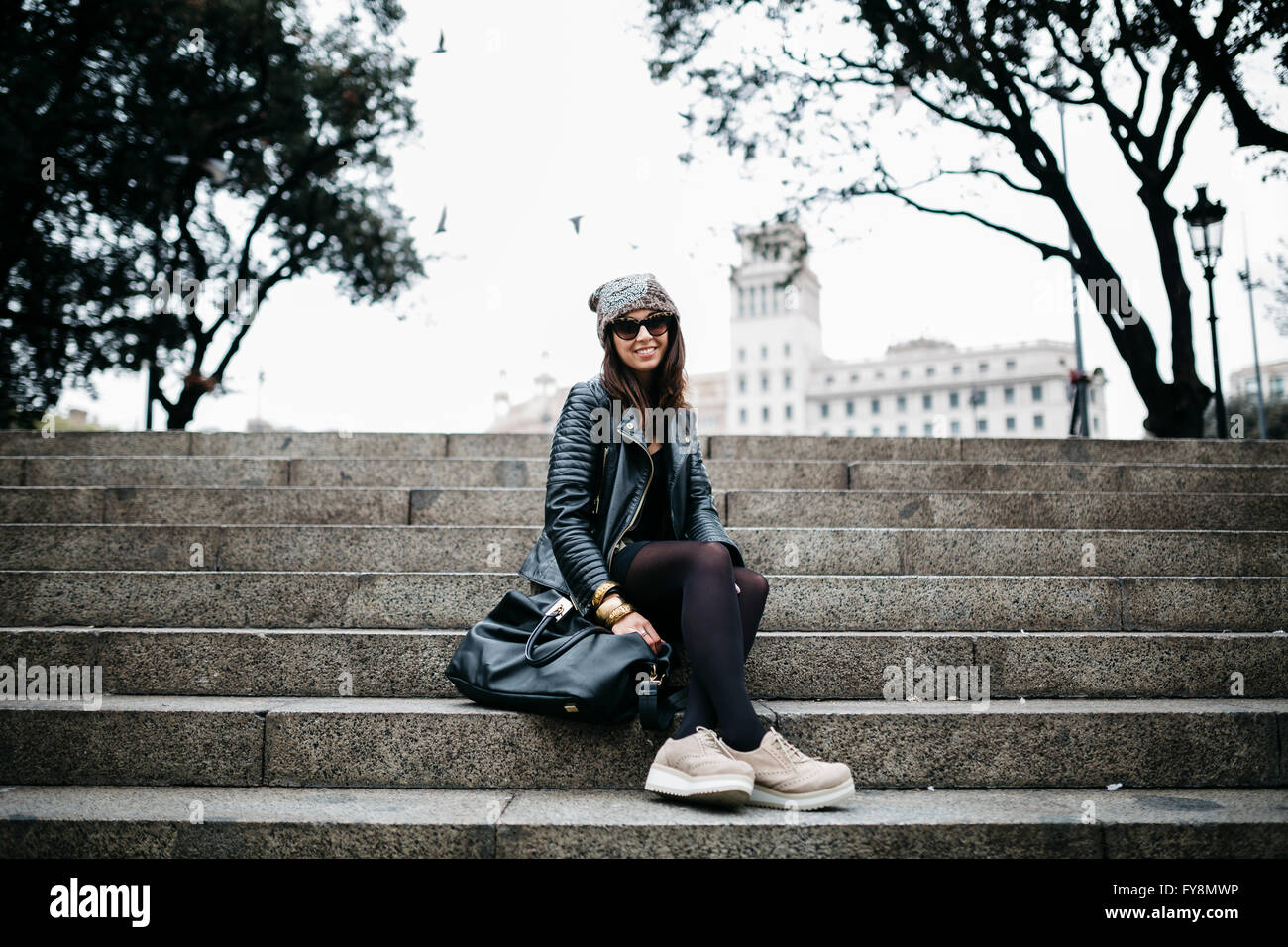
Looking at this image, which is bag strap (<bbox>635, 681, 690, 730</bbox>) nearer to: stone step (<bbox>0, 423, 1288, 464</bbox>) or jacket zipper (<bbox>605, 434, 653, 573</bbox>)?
jacket zipper (<bbox>605, 434, 653, 573</bbox>)

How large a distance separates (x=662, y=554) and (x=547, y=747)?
73 centimetres

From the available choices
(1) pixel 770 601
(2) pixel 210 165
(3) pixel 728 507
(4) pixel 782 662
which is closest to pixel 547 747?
(4) pixel 782 662

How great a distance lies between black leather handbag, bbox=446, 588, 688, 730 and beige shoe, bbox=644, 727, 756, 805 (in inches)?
4.9

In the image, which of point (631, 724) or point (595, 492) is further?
point (595, 492)

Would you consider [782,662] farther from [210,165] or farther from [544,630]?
[210,165]

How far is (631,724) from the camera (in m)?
2.94

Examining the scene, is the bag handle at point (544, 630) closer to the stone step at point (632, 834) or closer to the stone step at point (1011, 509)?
the stone step at point (632, 834)

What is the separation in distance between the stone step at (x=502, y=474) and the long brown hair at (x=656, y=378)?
238 cm

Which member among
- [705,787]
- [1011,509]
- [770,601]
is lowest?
[705,787]

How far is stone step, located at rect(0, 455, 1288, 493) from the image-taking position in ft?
18.4

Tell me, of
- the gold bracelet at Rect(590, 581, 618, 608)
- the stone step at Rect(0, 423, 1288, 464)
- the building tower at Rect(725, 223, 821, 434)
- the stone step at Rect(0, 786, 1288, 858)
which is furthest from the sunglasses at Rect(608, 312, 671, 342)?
Result: the building tower at Rect(725, 223, 821, 434)

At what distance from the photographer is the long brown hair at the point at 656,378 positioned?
3.24 metres

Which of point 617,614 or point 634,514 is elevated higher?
point 634,514

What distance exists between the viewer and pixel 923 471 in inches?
226
